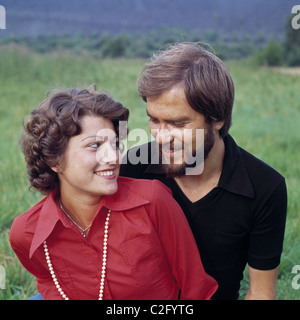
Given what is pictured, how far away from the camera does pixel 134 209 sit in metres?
2.02

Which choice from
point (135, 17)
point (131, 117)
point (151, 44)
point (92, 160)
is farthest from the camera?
point (135, 17)

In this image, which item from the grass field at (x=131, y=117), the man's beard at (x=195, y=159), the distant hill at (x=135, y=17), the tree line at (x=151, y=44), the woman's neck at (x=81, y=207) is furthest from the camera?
the distant hill at (x=135, y=17)

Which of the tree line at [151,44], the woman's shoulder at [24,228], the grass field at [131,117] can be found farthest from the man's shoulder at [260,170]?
the tree line at [151,44]

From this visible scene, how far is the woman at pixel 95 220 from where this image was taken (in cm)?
196

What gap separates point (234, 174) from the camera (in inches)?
89.3

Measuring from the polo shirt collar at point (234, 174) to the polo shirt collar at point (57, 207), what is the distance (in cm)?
48

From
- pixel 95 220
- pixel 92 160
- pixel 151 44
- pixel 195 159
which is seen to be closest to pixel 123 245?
pixel 95 220

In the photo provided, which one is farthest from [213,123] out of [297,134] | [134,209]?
[297,134]

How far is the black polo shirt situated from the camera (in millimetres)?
2201

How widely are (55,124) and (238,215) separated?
964mm

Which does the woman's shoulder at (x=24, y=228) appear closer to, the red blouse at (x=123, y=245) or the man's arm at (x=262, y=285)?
the red blouse at (x=123, y=245)

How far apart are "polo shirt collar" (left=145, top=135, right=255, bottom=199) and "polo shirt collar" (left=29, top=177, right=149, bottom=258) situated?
0.48 m

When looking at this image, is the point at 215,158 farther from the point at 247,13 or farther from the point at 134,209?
the point at 247,13

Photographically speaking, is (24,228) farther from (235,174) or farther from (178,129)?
(235,174)
